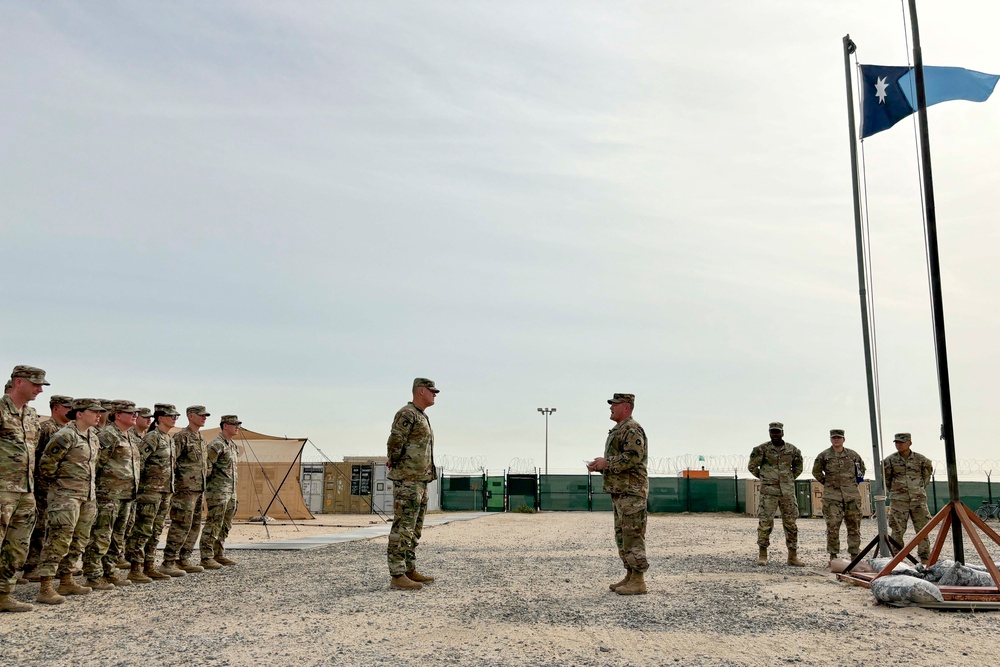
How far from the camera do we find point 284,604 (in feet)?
23.9

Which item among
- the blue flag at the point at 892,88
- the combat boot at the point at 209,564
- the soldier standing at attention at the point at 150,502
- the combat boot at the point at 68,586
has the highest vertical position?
the blue flag at the point at 892,88

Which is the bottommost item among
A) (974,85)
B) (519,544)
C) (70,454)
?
(519,544)

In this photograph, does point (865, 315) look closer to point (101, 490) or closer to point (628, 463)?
point (628, 463)

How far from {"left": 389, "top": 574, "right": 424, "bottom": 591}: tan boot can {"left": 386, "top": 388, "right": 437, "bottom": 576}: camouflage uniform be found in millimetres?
45

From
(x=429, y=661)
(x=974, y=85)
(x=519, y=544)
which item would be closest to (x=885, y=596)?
(x=429, y=661)

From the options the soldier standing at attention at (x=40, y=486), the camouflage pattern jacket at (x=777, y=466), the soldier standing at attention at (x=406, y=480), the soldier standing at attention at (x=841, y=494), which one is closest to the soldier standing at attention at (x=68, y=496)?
the soldier standing at attention at (x=40, y=486)

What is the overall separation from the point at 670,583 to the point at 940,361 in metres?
3.78

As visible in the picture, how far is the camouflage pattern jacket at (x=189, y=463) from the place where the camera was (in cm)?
969

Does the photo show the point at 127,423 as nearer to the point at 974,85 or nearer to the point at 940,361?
the point at 940,361

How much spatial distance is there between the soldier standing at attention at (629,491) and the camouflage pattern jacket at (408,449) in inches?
69.2

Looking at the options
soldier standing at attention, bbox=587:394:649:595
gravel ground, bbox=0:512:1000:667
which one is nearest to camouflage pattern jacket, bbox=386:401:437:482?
gravel ground, bbox=0:512:1000:667

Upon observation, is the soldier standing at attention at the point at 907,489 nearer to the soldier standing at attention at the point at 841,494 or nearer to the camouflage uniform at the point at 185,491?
the soldier standing at attention at the point at 841,494

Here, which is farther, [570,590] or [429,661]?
[570,590]

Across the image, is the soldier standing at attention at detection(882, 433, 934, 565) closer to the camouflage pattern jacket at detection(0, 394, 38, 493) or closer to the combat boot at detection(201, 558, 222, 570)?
the combat boot at detection(201, 558, 222, 570)
